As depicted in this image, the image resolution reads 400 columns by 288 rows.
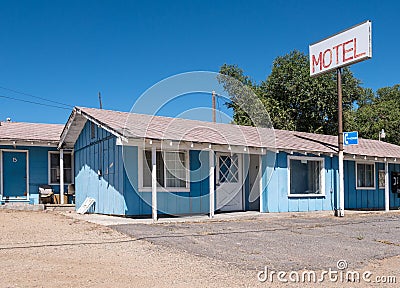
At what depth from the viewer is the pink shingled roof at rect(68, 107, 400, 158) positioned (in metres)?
12.8

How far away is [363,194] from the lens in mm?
18594

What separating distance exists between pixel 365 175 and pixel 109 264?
47.9 feet

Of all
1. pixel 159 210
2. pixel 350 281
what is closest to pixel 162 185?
pixel 159 210

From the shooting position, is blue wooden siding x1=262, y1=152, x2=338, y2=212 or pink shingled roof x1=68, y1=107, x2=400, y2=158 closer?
pink shingled roof x1=68, y1=107, x2=400, y2=158

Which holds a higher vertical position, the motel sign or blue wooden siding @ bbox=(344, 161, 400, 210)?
the motel sign

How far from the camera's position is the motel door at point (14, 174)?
17562mm

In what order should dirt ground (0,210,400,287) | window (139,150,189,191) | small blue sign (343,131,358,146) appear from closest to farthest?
dirt ground (0,210,400,287)
window (139,150,189,191)
small blue sign (343,131,358,146)

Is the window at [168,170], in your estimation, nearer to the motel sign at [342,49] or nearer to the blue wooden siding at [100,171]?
the blue wooden siding at [100,171]

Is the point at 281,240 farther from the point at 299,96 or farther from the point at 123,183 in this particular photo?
the point at 299,96

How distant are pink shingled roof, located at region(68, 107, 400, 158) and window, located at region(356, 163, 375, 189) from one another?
0.60 m

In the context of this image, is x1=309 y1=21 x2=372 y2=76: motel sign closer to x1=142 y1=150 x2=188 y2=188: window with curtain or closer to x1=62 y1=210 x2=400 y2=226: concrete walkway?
x1=62 y1=210 x2=400 y2=226: concrete walkway

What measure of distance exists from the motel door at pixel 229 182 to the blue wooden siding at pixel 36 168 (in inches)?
297

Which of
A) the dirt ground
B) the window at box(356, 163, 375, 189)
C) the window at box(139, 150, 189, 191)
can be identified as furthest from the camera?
the window at box(356, 163, 375, 189)

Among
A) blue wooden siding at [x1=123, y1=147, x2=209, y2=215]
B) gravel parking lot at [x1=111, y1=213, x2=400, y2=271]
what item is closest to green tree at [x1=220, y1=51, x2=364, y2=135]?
blue wooden siding at [x1=123, y1=147, x2=209, y2=215]
